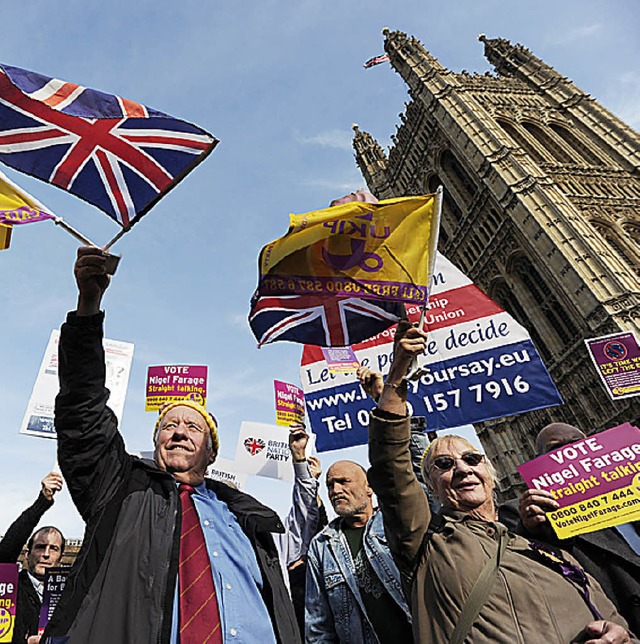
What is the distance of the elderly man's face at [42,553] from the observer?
404cm

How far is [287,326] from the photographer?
373 cm

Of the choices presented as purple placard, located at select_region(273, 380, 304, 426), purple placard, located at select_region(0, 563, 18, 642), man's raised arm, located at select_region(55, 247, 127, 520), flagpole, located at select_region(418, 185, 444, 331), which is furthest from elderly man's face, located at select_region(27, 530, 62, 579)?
purple placard, located at select_region(273, 380, 304, 426)

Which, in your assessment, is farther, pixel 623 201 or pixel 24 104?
pixel 623 201

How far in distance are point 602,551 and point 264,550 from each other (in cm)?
173

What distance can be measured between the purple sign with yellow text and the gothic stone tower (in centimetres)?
1599

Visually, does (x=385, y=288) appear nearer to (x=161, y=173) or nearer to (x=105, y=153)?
(x=161, y=173)

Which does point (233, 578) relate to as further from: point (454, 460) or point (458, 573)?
point (454, 460)

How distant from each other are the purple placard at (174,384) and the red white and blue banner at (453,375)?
1.44 metres

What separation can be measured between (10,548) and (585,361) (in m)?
20.2

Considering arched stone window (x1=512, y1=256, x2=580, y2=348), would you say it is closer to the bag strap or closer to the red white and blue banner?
the red white and blue banner

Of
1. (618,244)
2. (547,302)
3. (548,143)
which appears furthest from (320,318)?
(548,143)

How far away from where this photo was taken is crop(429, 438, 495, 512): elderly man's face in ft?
7.85

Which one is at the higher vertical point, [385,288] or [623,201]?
[623,201]

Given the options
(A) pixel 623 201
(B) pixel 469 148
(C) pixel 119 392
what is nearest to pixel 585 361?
(A) pixel 623 201
